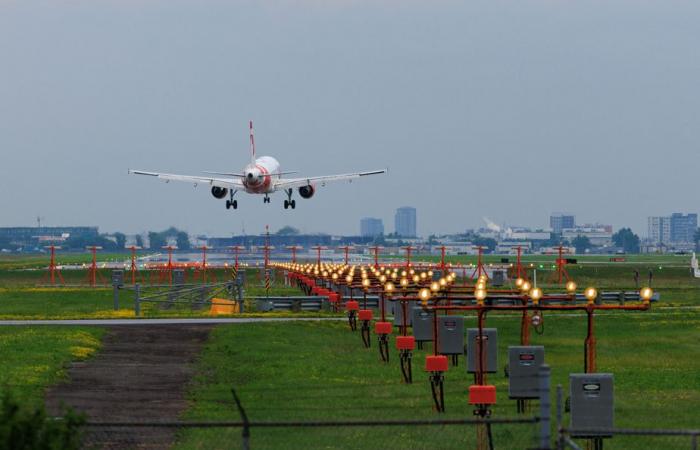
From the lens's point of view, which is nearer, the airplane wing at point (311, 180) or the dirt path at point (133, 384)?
the dirt path at point (133, 384)

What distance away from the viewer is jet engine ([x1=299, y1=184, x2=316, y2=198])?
376ft

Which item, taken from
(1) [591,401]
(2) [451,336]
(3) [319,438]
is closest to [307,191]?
(2) [451,336]

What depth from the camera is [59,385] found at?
117 feet

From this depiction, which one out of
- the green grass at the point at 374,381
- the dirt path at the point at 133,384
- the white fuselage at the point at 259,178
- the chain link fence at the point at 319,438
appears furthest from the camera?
the white fuselage at the point at 259,178

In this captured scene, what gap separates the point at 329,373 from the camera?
38.7 metres

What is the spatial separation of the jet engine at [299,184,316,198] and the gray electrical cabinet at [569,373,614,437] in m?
88.8

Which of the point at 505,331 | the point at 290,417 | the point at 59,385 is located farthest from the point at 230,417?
the point at 505,331

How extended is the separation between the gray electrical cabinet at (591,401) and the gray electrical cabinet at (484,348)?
6.88 metres

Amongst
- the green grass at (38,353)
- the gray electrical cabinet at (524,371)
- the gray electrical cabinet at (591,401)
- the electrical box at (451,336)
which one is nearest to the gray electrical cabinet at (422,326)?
the electrical box at (451,336)

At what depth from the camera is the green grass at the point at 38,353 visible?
34875 mm

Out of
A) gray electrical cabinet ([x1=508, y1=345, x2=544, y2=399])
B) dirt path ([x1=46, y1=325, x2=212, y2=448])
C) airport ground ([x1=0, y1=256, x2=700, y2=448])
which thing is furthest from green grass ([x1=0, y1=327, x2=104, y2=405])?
gray electrical cabinet ([x1=508, y1=345, x2=544, y2=399])

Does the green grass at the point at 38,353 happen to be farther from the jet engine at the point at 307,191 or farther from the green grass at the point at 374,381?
the jet engine at the point at 307,191

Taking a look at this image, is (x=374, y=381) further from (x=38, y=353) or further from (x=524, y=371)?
(x=38, y=353)

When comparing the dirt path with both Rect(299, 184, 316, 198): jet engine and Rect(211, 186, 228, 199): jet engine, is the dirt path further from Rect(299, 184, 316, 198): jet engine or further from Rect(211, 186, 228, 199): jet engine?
Rect(299, 184, 316, 198): jet engine
